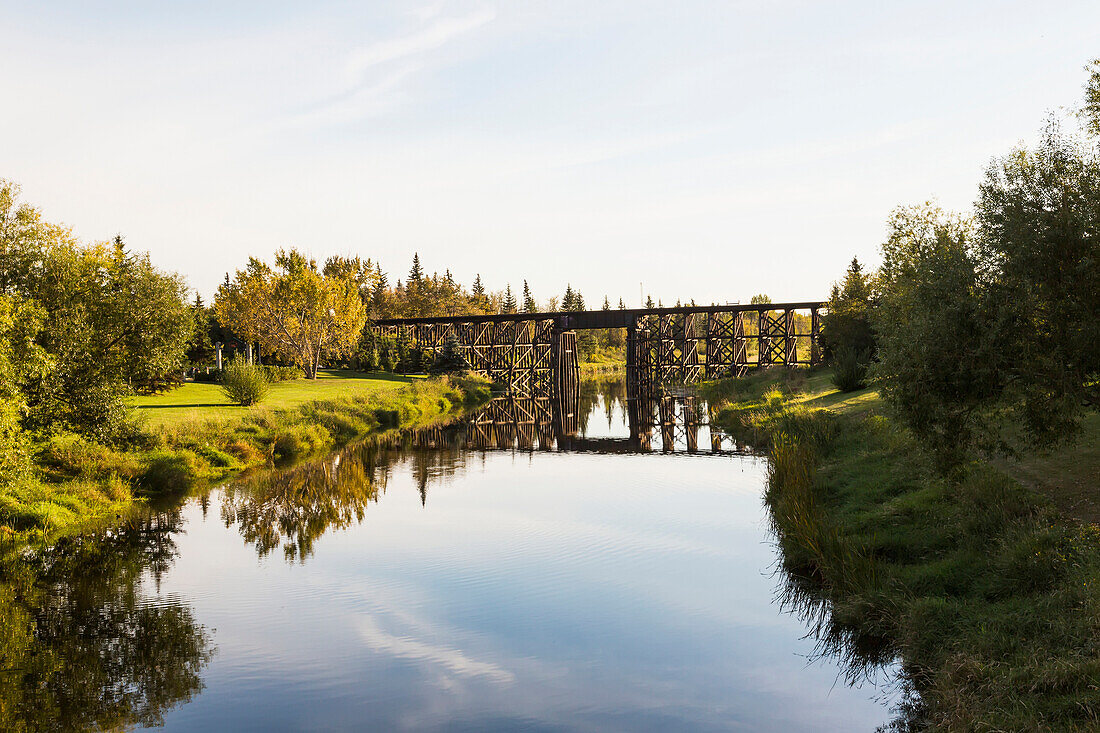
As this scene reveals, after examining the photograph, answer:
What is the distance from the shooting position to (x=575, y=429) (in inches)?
1463

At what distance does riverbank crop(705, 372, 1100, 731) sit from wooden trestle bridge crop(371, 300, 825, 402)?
1486 inches

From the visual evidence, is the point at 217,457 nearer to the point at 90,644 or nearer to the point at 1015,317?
the point at 90,644

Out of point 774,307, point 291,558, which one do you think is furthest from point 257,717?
point 774,307

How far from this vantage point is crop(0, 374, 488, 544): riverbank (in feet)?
52.4

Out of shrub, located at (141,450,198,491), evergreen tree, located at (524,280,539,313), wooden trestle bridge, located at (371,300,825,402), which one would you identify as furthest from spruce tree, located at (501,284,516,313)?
shrub, located at (141,450,198,491)

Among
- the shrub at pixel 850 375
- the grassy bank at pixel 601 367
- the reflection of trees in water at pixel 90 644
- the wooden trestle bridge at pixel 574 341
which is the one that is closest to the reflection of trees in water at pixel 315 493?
the reflection of trees in water at pixel 90 644

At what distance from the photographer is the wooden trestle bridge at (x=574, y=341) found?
54.2m

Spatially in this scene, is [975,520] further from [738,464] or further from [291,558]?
[738,464]

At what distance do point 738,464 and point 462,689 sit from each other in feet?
53.2

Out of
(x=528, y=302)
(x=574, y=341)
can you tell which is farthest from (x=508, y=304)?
(x=574, y=341)

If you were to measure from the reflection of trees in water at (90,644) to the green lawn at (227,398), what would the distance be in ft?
30.5

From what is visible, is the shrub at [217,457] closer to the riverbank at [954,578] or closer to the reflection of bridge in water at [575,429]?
the reflection of bridge in water at [575,429]

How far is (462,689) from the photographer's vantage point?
9.13 meters

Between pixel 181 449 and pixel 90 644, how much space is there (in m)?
11.9
